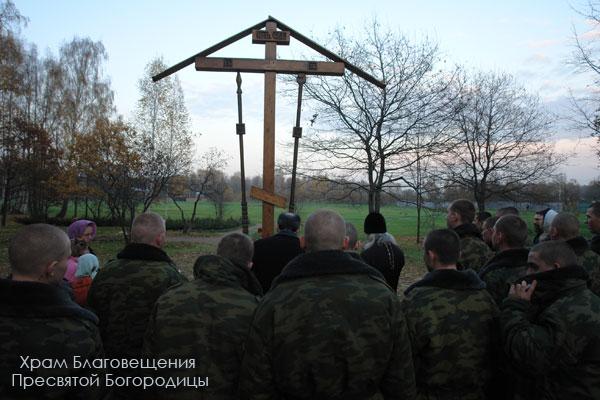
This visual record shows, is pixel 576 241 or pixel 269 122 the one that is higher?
pixel 269 122

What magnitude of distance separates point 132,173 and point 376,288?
22078 millimetres

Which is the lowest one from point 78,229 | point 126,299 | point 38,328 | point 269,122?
point 126,299

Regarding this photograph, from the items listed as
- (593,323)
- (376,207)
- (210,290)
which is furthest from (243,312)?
(376,207)

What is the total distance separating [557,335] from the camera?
2549mm

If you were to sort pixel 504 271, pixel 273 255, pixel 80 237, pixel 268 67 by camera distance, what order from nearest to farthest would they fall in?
1. pixel 504 271
2. pixel 80 237
3. pixel 273 255
4. pixel 268 67

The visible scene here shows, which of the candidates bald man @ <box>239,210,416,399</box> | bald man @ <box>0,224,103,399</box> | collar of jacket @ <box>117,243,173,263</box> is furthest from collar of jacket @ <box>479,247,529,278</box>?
bald man @ <box>0,224,103,399</box>

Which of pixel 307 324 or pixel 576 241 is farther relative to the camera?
pixel 576 241

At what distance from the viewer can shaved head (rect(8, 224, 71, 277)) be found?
7.23ft

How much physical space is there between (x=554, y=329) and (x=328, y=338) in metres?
1.40

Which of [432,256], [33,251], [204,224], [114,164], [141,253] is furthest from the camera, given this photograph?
[204,224]

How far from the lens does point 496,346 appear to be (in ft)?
9.49

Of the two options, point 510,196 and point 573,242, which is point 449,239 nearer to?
point 573,242

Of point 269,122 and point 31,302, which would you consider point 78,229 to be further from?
point 269,122

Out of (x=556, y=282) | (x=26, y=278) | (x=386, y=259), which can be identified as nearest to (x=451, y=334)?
(x=556, y=282)
